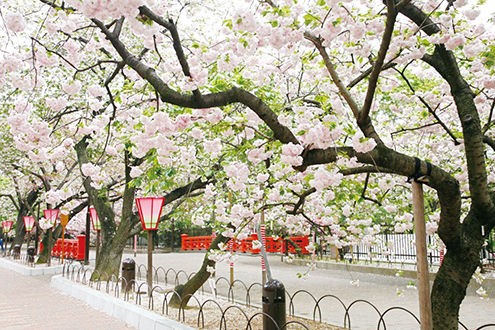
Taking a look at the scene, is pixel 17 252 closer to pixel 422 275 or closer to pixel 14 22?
pixel 14 22

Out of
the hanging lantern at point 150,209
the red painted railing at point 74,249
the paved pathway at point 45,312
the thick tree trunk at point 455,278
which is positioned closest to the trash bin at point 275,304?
the thick tree trunk at point 455,278

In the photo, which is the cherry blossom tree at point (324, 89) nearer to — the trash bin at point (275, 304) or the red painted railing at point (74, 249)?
the trash bin at point (275, 304)

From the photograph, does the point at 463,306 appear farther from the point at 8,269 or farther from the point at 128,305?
the point at 8,269

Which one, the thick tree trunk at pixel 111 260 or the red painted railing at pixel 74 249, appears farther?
the red painted railing at pixel 74 249

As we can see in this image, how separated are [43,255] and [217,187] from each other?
48.4ft

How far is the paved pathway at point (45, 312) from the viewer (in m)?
7.88

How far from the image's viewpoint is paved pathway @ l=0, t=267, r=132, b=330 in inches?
310

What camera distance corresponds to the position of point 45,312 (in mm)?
9258

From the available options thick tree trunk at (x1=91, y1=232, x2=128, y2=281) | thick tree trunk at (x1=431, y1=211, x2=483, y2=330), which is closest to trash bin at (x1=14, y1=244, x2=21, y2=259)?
thick tree trunk at (x1=91, y1=232, x2=128, y2=281)

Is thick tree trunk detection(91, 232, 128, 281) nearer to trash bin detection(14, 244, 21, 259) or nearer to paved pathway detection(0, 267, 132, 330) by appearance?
paved pathway detection(0, 267, 132, 330)

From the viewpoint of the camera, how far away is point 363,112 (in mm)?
3717

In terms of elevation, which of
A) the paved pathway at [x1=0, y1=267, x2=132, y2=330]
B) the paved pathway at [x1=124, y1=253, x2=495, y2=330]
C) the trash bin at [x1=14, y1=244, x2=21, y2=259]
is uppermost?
the trash bin at [x1=14, y1=244, x2=21, y2=259]

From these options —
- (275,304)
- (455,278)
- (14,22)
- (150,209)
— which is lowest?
(275,304)

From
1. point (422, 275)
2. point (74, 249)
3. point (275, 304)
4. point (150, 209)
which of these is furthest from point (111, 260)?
point (74, 249)
